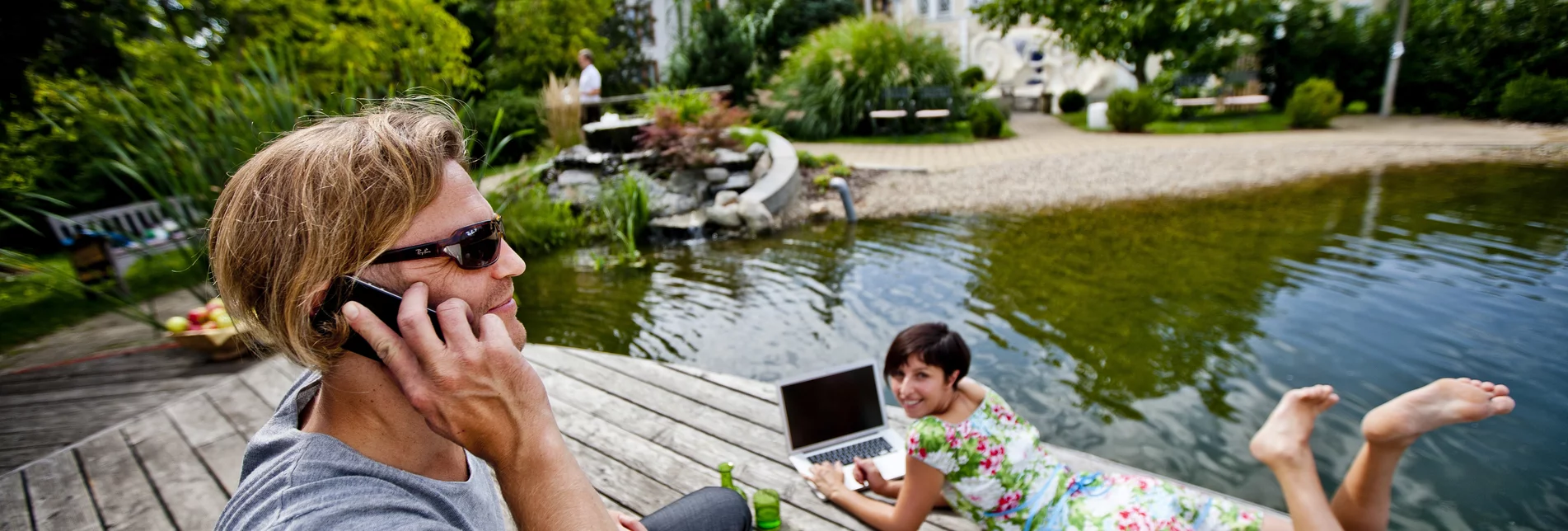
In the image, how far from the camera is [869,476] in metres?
2.59

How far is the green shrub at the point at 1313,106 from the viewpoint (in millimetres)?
13734

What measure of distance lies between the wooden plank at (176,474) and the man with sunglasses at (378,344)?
1678 millimetres

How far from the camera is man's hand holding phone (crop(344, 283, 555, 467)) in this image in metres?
1.04

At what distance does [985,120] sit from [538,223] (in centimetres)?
967

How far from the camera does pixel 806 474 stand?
2580 millimetres

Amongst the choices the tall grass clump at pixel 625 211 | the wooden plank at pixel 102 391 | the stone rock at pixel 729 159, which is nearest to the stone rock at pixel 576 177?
the tall grass clump at pixel 625 211

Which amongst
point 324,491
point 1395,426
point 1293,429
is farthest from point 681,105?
point 324,491

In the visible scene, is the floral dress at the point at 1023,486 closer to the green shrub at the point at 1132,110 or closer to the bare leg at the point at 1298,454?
the bare leg at the point at 1298,454

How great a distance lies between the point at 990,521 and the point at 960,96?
14466 millimetres

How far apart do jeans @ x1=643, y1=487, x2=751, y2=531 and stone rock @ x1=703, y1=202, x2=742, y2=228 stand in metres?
6.81

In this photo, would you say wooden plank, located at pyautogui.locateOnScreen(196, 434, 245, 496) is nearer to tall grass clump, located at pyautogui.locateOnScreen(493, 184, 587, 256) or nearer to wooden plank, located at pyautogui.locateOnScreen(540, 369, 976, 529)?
wooden plank, located at pyautogui.locateOnScreen(540, 369, 976, 529)

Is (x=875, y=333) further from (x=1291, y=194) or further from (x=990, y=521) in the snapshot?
(x=1291, y=194)

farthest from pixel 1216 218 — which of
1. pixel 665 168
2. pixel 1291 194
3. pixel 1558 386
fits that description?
pixel 665 168

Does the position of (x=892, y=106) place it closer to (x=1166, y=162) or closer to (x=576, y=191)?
(x=1166, y=162)
